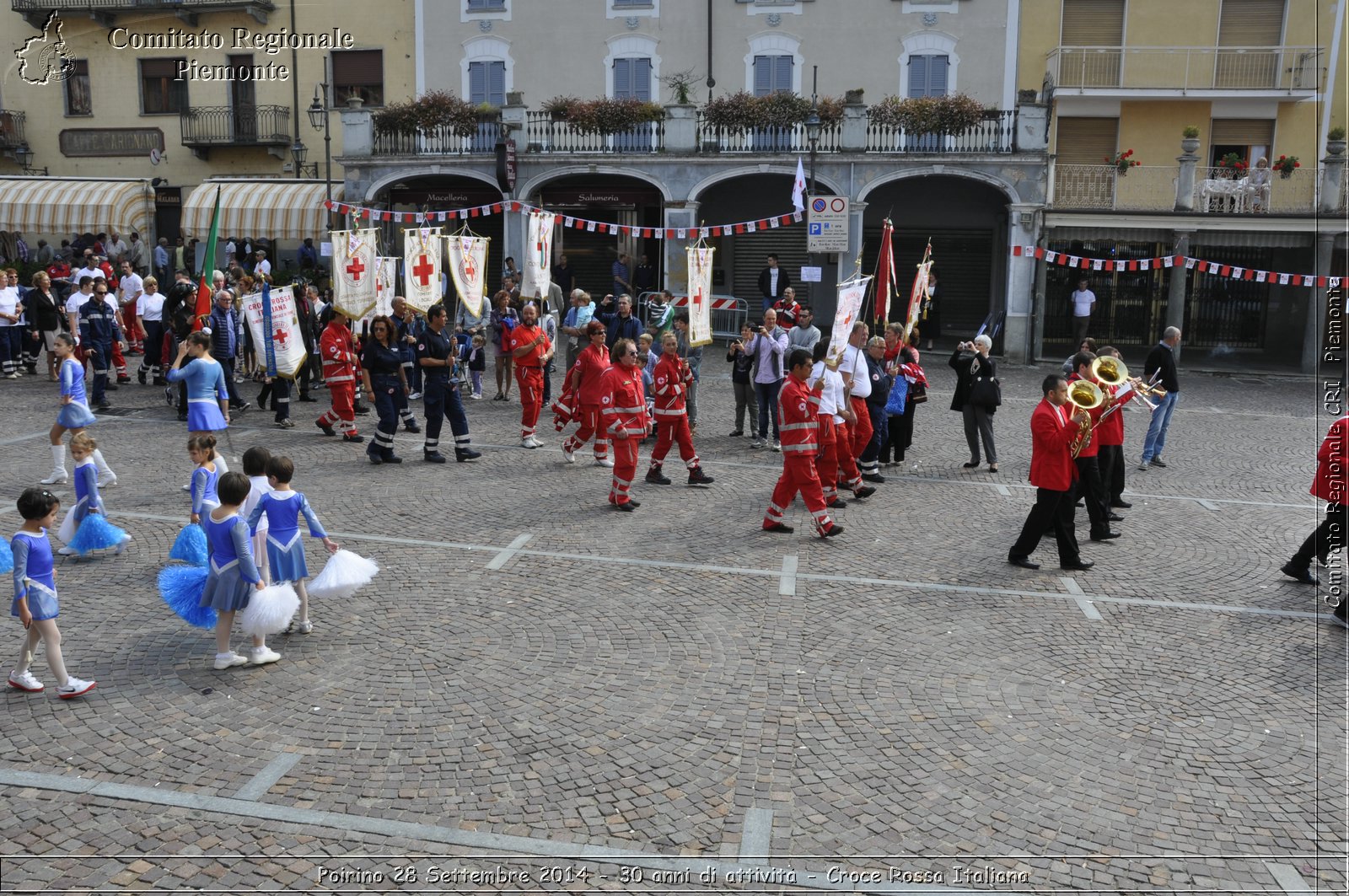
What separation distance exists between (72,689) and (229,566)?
113 cm

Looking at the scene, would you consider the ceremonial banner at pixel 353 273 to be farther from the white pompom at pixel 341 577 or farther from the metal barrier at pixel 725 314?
the metal barrier at pixel 725 314

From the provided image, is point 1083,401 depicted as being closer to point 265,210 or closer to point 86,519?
point 86,519

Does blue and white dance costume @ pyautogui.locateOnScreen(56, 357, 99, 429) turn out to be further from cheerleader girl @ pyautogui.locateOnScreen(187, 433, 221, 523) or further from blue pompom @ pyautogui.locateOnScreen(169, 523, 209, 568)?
blue pompom @ pyautogui.locateOnScreen(169, 523, 209, 568)

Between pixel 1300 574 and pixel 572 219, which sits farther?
pixel 572 219

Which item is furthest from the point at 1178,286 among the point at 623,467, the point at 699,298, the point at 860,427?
the point at 623,467

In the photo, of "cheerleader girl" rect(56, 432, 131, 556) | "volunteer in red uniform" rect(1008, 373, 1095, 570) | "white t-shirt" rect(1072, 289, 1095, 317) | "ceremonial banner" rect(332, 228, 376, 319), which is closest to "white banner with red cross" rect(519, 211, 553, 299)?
"ceremonial banner" rect(332, 228, 376, 319)

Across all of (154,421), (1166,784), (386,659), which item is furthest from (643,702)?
(154,421)

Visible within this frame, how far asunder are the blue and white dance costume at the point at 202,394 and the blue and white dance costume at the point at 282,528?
12.2 feet

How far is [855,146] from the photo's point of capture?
84.5ft

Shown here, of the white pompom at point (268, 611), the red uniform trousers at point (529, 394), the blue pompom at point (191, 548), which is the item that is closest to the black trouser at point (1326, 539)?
the white pompom at point (268, 611)

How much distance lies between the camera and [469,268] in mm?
18250

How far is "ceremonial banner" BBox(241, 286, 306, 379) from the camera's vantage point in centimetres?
1572

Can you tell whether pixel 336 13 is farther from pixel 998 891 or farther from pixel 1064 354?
pixel 998 891

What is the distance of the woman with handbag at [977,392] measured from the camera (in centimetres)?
1327
